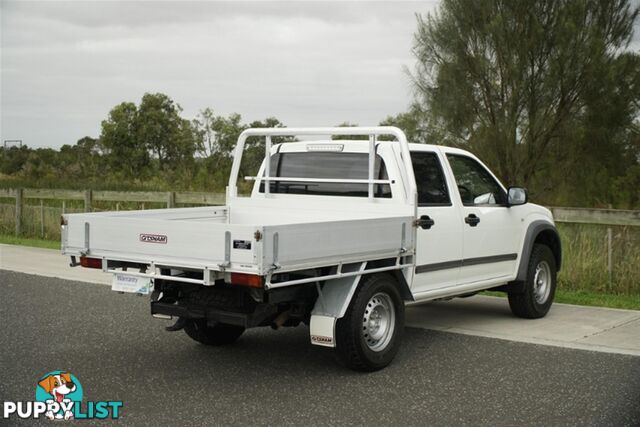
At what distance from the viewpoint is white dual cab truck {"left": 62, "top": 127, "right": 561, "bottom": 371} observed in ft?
21.3

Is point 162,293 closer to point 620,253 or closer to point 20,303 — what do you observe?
point 20,303

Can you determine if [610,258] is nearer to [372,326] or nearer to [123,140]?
[372,326]

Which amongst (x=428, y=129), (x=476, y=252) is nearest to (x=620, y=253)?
(x=476, y=252)

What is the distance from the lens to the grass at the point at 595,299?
1078 centimetres

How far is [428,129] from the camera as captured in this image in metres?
30.8

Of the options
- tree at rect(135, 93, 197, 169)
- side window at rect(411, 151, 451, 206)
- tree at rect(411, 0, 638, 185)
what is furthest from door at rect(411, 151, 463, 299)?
tree at rect(135, 93, 197, 169)

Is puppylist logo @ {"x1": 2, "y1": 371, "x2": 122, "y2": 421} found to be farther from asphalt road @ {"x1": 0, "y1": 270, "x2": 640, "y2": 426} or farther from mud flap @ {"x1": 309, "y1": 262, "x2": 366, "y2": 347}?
mud flap @ {"x1": 309, "y1": 262, "x2": 366, "y2": 347}

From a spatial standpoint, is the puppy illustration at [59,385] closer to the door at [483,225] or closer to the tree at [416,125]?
the door at [483,225]

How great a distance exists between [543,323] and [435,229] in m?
2.22

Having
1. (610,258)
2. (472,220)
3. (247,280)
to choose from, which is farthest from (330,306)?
(610,258)

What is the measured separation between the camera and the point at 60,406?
20.7 feet

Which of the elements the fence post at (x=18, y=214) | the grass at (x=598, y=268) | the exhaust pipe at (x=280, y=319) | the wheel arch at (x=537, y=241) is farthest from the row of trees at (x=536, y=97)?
the exhaust pipe at (x=280, y=319)

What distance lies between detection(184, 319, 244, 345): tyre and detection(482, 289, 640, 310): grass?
468cm

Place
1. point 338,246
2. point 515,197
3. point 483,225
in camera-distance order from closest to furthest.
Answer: point 338,246 < point 483,225 < point 515,197
